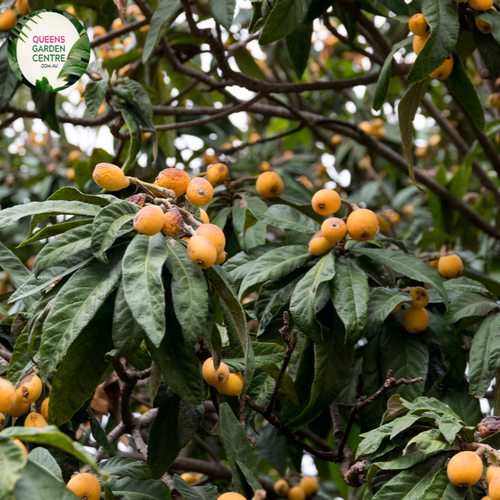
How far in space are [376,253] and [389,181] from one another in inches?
92.9

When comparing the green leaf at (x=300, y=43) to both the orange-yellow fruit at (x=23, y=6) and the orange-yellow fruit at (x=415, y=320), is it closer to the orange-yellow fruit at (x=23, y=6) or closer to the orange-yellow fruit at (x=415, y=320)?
the orange-yellow fruit at (x=23, y=6)

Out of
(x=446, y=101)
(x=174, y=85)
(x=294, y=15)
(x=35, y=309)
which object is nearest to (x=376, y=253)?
(x=294, y=15)

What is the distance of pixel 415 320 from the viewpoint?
64.5 inches

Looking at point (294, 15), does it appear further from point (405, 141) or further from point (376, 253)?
point (376, 253)

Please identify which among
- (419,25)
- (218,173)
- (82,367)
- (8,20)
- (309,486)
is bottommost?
(309,486)

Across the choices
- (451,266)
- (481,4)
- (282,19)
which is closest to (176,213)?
(282,19)

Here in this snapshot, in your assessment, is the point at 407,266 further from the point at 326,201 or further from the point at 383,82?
the point at 383,82

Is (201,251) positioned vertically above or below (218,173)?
above

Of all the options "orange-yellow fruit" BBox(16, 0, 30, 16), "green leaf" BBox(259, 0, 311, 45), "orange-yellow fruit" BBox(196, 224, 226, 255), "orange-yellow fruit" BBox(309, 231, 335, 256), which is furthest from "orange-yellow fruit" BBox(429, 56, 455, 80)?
"orange-yellow fruit" BBox(16, 0, 30, 16)

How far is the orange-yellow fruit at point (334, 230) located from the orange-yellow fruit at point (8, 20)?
1.50m

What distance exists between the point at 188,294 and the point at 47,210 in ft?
1.14

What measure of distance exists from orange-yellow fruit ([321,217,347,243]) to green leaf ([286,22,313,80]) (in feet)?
2.99

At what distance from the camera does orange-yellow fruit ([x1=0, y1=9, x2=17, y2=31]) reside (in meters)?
2.22

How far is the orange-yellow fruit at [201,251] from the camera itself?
1.07 meters
